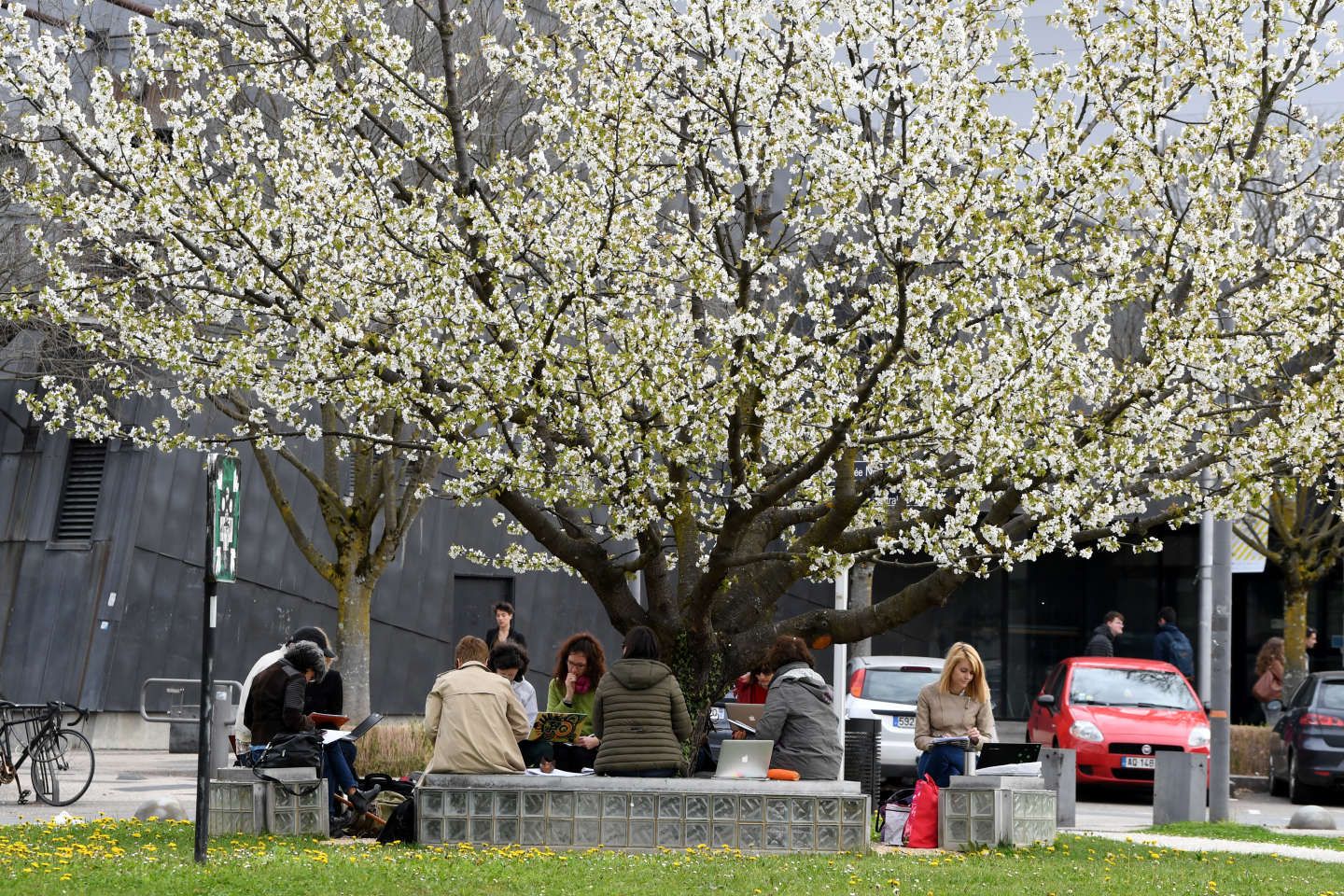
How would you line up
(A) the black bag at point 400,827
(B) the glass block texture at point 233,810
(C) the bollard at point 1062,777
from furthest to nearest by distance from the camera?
(C) the bollard at point 1062,777
(B) the glass block texture at point 233,810
(A) the black bag at point 400,827

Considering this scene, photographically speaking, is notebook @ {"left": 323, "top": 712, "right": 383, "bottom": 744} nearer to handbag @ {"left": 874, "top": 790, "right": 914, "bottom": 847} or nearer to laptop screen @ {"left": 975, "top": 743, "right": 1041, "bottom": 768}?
handbag @ {"left": 874, "top": 790, "right": 914, "bottom": 847}

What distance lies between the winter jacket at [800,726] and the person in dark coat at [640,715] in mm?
809

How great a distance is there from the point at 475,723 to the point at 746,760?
1.78 m

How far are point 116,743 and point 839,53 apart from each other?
12.8 metres

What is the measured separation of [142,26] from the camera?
457 inches

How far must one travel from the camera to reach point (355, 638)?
65.6 ft

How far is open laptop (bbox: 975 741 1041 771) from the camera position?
12.9m

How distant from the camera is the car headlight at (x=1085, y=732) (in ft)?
63.0

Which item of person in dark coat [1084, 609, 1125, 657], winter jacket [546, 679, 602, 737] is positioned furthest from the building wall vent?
person in dark coat [1084, 609, 1125, 657]

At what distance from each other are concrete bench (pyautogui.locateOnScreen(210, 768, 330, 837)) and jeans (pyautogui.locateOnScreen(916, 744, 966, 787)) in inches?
170

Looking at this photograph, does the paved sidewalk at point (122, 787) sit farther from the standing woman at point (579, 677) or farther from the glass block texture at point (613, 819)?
the glass block texture at point (613, 819)

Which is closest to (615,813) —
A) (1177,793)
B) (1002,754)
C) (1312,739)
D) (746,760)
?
(746,760)

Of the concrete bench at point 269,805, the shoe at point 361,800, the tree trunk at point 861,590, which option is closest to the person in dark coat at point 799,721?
the shoe at point 361,800

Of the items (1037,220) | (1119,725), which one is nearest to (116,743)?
(1119,725)
